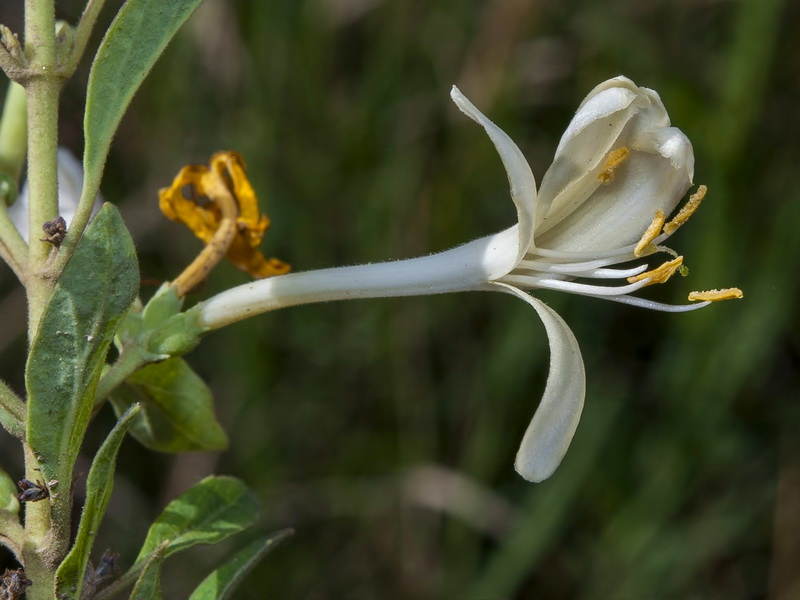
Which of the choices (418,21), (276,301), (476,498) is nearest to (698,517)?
(476,498)

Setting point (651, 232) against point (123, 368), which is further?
point (651, 232)

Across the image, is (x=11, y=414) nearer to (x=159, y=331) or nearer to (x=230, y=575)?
(x=159, y=331)

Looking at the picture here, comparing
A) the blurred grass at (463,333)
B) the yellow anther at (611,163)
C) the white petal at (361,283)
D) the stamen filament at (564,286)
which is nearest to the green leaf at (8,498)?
the white petal at (361,283)

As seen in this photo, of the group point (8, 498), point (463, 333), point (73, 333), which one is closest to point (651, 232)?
point (73, 333)

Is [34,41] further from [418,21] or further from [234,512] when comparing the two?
[418,21]

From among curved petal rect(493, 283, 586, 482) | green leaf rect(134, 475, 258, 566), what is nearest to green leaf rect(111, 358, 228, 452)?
green leaf rect(134, 475, 258, 566)

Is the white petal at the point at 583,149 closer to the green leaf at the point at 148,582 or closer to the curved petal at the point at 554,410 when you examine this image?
the curved petal at the point at 554,410
